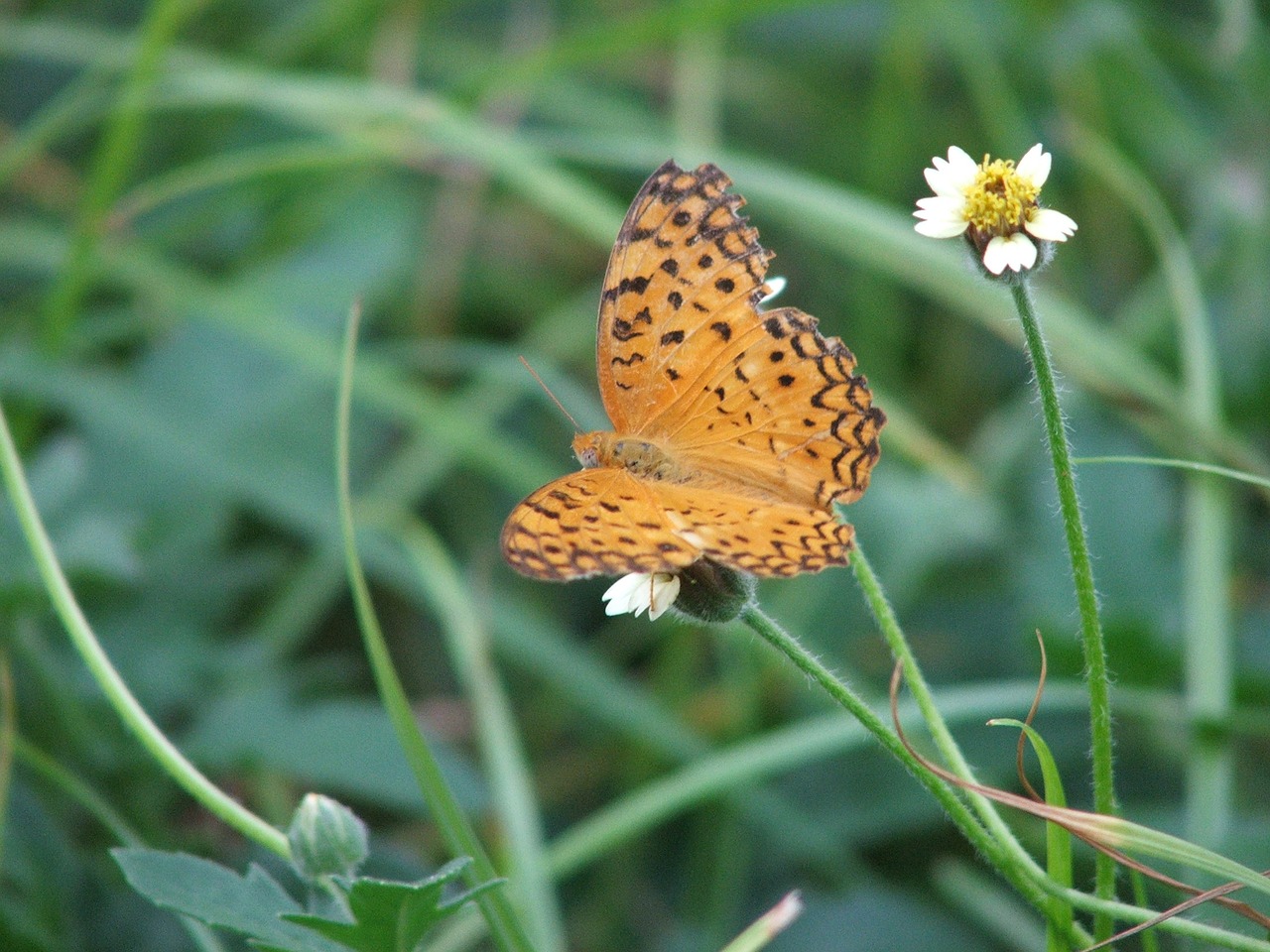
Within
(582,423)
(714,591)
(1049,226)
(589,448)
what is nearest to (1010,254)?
(1049,226)

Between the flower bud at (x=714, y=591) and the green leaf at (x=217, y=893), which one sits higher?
the flower bud at (x=714, y=591)

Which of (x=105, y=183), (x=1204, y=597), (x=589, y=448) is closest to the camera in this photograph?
(x=589, y=448)

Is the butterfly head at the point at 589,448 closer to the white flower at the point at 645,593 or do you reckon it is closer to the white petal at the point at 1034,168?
the white flower at the point at 645,593

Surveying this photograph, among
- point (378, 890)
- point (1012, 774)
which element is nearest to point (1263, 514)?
point (1012, 774)

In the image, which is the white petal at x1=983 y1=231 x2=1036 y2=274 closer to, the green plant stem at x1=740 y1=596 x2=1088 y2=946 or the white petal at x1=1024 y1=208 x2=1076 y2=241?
the white petal at x1=1024 y1=208 x2=1076 y2=241

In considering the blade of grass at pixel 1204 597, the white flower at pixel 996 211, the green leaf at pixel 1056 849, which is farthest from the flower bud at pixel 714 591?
the blade of grass at pixel 1204 597

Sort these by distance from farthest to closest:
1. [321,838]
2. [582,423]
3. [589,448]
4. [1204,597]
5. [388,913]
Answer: [582,423]
[1204,597]
[589,448]
[321,838]
[388,913]

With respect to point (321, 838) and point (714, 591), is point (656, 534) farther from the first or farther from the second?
point (321, 838)
